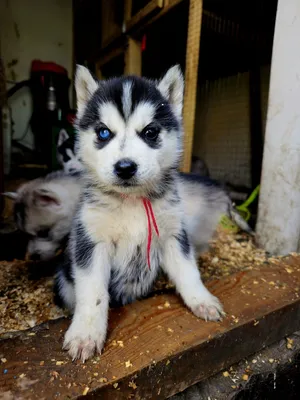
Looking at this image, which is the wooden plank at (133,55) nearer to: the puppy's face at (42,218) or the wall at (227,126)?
the wall at (227,126)

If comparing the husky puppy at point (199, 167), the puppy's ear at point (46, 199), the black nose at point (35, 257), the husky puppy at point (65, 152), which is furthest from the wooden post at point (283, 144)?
the husky puppy at point (199, 167)

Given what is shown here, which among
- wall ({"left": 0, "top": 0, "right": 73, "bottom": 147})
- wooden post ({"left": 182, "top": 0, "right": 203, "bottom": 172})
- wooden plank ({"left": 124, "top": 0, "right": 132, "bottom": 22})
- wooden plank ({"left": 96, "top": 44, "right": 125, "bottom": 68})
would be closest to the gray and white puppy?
wooden post ({"left": 182, "top": 0, "right": 203, "bottom": 172})

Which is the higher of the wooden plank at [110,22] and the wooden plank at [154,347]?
the wooden plank at [110,22]

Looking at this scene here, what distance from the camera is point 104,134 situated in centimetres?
149

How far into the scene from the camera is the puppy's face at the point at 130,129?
4.38 feet

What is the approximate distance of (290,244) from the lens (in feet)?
7.81

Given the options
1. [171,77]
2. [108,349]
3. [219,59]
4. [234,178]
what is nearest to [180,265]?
[108,349]

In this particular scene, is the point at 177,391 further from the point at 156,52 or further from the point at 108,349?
the point at 156,52

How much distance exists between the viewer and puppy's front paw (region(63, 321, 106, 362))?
48.9 inches

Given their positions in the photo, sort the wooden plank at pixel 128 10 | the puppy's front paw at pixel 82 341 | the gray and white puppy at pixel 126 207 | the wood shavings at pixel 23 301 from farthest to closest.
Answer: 1. the wooden plank at pixel 128 10
2. the wood shavings at pixel 23 301
3. the gray and white puppy at pixel 126 207
4. the puppy's front paw at pixel 82 341

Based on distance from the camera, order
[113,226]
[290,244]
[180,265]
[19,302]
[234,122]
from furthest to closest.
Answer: [234,122], [290,244], [19,302], [180,265], [113,226]

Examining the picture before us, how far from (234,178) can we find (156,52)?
2.58 m

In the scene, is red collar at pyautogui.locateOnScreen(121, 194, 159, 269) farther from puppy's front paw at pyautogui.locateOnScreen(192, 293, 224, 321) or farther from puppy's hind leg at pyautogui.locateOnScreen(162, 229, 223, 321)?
puppy's front paw at pyautogui.locateOnScreen(192, 293, 224, 321)

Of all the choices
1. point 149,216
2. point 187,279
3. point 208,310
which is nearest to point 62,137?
point 149,216
